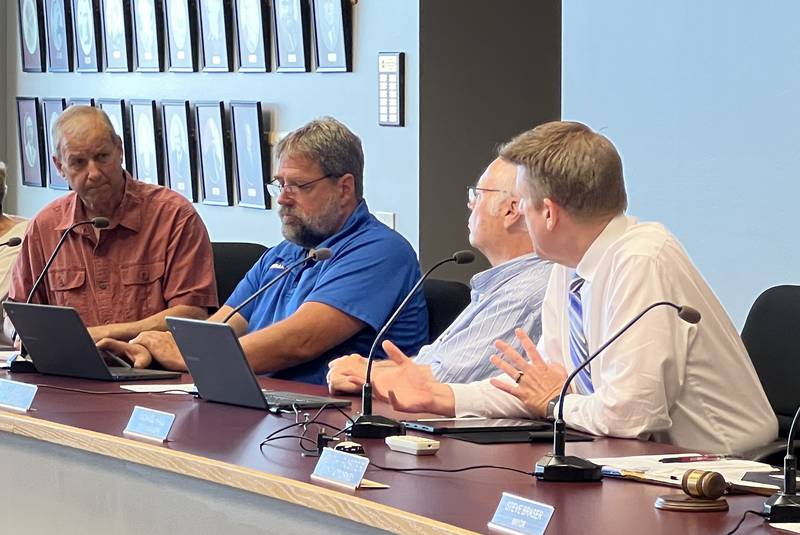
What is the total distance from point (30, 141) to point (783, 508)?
22.2 feet

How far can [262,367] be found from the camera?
12.3 feet

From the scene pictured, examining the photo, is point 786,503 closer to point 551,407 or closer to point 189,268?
point 551,407

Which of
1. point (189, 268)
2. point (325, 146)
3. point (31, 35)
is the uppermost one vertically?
point (31, 35)

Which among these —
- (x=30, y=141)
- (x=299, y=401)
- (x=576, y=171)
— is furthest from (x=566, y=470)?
(x=30, y=141)

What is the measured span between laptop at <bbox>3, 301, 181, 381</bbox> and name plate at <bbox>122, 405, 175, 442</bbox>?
0.70 m

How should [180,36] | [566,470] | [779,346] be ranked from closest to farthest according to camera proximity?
[566,470], [779,346], [180,36]

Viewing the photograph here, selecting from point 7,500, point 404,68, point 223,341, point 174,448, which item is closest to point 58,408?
point 7,500

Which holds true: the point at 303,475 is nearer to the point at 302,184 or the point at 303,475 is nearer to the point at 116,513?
the point at 116,513

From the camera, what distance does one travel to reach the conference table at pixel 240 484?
1979mm

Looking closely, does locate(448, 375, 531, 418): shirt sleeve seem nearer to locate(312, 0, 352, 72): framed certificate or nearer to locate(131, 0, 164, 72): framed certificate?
locate(312, 0, 352, 72): framed certificate

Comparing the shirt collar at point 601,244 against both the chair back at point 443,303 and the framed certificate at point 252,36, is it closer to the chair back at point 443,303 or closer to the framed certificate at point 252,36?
the chair back at point 443,303

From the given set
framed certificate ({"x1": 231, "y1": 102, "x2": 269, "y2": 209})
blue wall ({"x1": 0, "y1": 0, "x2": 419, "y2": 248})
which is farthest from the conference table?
framed certificate ({"x1": 231, "y1": 102, "x2": 269, "y2": 209})

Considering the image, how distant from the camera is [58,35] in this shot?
7801 millimetres

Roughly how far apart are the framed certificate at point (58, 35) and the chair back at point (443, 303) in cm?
440
